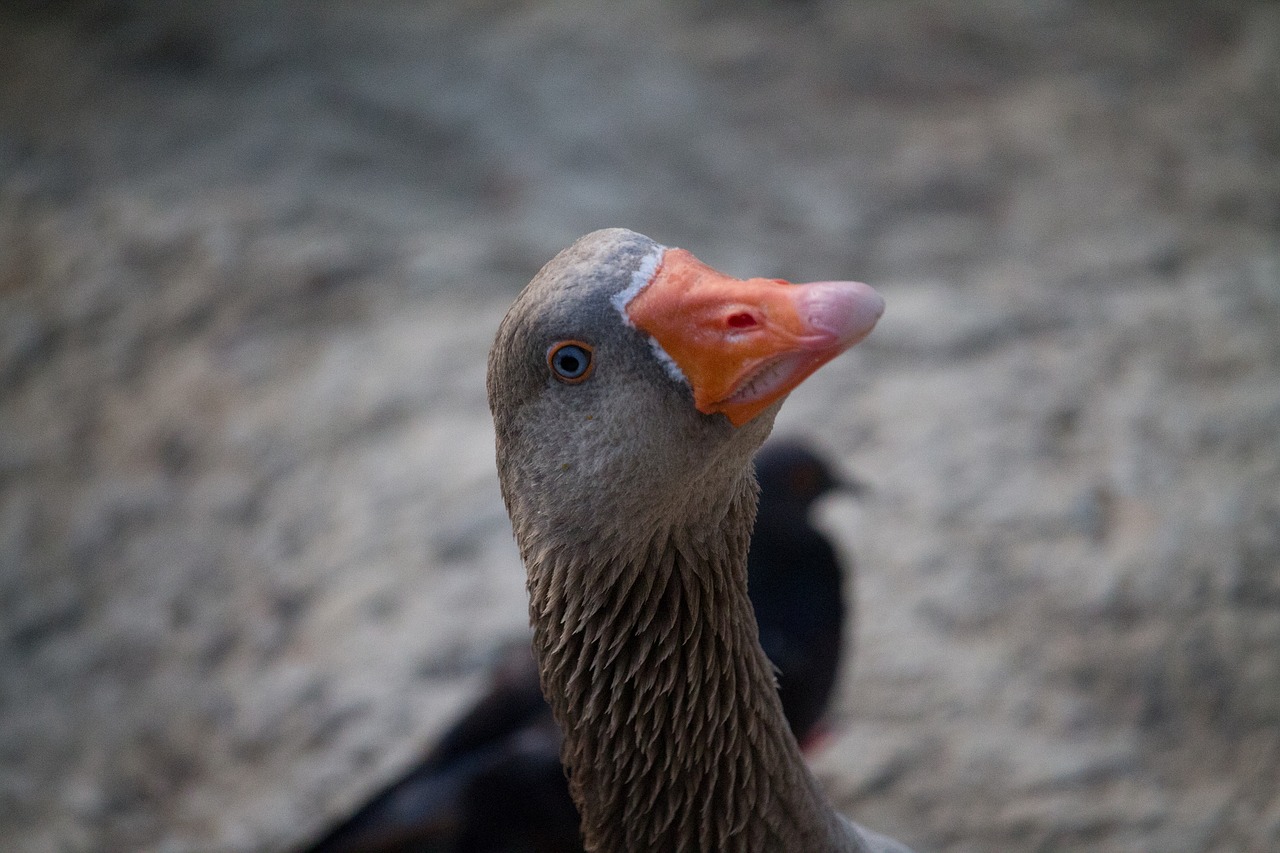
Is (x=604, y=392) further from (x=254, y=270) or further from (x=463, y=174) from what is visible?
(x=463, y=174)

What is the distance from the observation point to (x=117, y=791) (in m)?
3.95

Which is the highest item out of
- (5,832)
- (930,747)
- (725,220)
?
(725,220)

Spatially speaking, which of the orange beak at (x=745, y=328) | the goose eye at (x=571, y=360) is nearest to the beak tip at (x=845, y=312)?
the orange beak at (x=745, y=328)

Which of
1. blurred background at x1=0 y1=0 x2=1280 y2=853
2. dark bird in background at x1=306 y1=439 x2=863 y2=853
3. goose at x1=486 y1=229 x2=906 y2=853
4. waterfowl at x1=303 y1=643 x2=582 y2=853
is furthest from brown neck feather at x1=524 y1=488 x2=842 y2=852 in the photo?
blurred background at x1=0 y1=0 x2=1280 y2=853

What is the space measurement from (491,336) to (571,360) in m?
3.14

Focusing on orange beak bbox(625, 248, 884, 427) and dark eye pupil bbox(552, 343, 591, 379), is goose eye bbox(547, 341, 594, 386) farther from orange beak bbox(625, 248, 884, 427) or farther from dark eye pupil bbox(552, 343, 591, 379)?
orange beak bbox(625, 248, 884, 427)

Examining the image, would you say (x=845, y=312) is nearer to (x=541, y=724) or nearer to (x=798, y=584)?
(x=541, y=724)

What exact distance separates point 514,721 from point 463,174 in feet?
12.6

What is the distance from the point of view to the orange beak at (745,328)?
1.72m

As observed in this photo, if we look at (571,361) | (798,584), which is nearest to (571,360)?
(571,361)

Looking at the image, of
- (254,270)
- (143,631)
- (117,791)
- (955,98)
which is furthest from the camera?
(955,98)

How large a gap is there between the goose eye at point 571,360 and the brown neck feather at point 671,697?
13.1 inches

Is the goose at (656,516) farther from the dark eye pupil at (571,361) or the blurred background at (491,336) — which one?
the blurred background at (491,336)

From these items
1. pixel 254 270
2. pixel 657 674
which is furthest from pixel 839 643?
pixel 254 270
